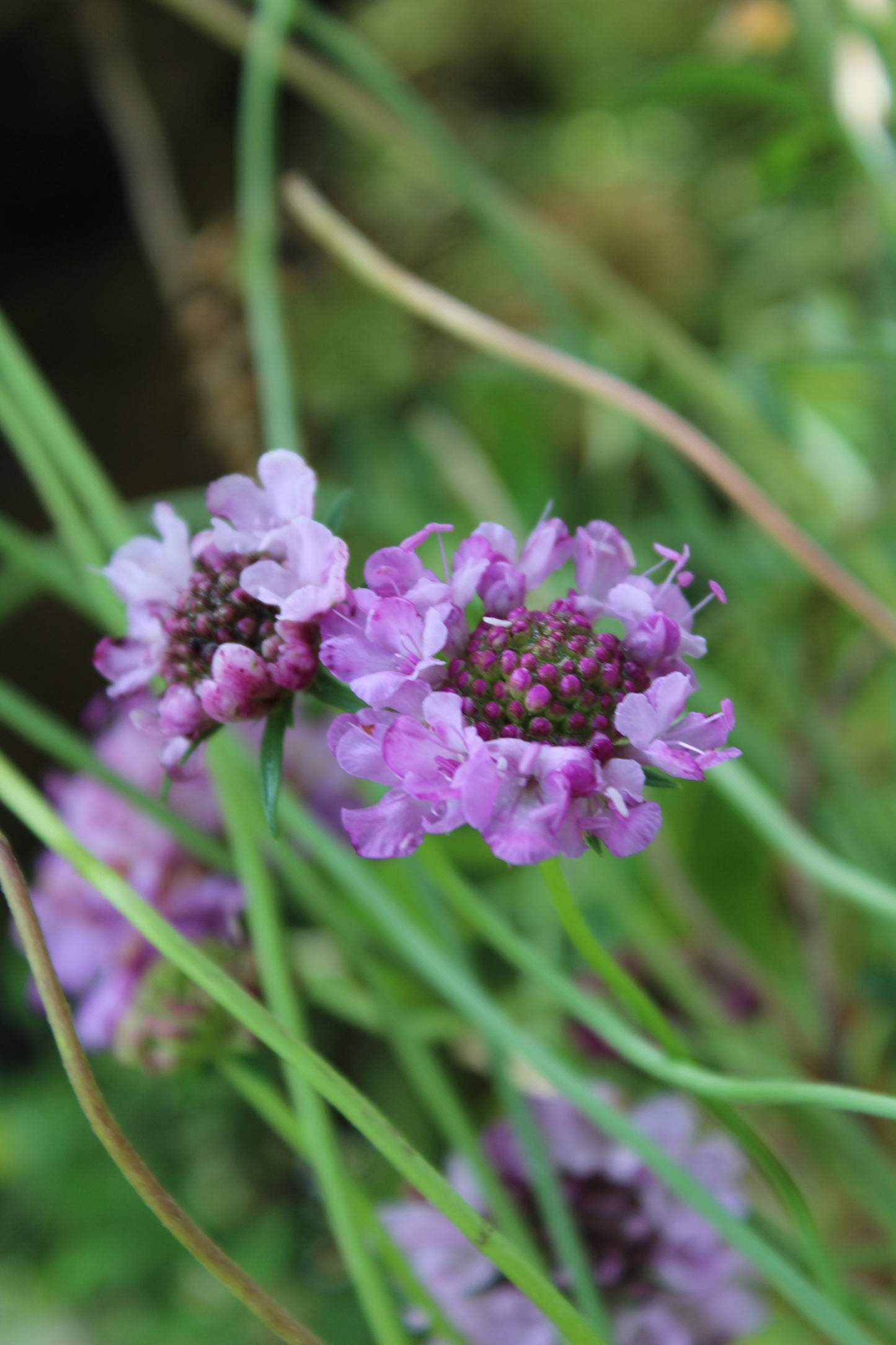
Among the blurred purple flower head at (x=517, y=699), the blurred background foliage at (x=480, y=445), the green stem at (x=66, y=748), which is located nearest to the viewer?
the blurred purple flower head at (x=517, y=699)

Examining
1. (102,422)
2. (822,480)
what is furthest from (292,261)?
(822,480)

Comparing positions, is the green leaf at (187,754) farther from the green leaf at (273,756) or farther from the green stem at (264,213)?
the green stem at (264,213)

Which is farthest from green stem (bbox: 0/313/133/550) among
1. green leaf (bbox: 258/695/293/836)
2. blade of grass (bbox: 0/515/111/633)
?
green leaf (bbox: 258/695/293/836)

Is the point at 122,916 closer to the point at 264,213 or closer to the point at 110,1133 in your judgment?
the point at 110,1133

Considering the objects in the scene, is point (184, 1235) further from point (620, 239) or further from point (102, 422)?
point (620, 239)

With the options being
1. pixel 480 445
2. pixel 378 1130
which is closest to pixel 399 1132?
pixel 378 1130

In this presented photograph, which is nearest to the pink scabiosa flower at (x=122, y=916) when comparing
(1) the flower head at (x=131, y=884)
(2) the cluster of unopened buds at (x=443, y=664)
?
(1) the flower head at (x=131, y=884)
